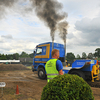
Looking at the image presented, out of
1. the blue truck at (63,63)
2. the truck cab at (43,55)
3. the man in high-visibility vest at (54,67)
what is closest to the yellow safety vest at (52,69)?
the man in high-visibility vest at (54,67)

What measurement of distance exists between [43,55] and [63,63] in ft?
6.48

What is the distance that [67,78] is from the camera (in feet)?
8.21

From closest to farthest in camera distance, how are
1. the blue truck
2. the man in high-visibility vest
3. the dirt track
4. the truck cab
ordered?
1. the man in high-visibility vest
2. the dirt track
3. the blue truck
4. the truck cab

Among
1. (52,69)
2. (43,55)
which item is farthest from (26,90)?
(52,69)

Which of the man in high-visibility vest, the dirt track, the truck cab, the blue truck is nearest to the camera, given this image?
the man in high-visibility vest

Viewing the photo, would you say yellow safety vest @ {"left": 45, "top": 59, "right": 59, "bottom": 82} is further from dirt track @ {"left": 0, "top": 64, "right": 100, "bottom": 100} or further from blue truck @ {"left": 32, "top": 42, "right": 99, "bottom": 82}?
blue truck @ {"left": 32, "top": 42, "right": 99, "bottom": 82}

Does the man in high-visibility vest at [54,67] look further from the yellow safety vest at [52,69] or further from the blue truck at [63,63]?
the blue truck at [63,63]

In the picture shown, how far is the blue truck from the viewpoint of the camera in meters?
8.33

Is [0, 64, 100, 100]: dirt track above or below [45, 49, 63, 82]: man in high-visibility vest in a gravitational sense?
below

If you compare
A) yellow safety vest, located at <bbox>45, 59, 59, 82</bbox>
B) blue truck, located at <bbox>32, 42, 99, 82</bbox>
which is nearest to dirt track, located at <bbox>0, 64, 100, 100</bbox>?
blue truck, located at <bbox>32, 42, 99, 82</bbox>

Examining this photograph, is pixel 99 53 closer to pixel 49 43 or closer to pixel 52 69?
pixel 49 43

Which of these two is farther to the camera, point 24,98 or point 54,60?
point 24,98

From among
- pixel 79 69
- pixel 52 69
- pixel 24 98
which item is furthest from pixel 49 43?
pixel 52 69

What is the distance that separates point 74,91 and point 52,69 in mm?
1172
